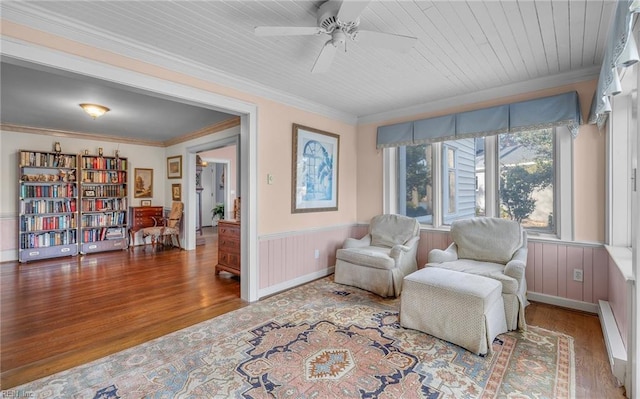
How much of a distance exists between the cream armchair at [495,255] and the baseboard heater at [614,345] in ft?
1.75

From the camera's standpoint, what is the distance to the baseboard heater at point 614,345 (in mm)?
1799

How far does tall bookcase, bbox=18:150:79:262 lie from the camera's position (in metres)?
5.18

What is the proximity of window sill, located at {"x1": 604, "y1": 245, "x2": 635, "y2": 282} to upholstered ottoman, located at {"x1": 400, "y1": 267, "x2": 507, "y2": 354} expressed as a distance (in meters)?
0.75

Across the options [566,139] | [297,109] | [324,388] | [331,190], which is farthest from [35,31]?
[566,139]

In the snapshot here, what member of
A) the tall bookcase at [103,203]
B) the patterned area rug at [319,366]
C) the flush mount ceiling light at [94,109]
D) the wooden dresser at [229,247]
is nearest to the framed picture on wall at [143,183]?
the tall bookcase at [103,203]

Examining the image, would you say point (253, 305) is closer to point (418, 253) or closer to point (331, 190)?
point (331, 190)

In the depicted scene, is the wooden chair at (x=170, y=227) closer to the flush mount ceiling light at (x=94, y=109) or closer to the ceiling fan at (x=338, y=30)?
the flush mount ceiling light at (x=94, y=109)

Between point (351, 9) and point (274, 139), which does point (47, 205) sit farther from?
point (351, 9)

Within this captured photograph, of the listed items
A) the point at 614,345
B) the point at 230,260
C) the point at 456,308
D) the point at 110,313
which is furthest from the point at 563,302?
the point at 110,313

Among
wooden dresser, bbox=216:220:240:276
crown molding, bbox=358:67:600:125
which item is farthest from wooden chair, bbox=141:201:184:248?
crown molding, bbox=358:67:600:125

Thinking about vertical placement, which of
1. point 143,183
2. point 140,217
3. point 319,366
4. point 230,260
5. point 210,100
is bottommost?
point 319,366

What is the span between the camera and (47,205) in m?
5.47

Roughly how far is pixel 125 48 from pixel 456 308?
3.32 m

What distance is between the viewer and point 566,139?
2.99 m
